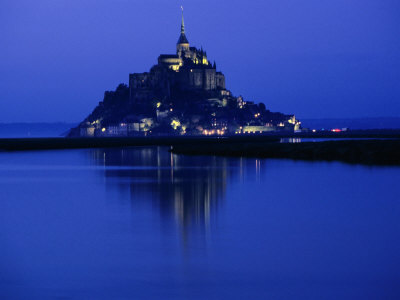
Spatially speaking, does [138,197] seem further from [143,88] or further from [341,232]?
[143,88]

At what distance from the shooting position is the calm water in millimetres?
9695

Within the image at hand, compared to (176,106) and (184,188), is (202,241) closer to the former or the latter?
(184,188)

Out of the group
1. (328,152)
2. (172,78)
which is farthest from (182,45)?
(328,152)

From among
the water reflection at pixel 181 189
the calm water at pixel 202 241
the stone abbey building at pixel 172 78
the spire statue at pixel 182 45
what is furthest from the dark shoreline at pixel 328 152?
the spire statue at pixel 182 45

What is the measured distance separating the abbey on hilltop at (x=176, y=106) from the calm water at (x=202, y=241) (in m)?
133

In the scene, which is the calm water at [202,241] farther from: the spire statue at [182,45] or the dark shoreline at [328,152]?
the spire statue at [182,45]

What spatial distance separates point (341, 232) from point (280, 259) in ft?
11.3

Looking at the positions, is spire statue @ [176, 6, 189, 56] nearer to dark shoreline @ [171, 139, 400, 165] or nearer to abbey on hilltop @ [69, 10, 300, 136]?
abbey on hilltop @ [69, 10, 300, 136]

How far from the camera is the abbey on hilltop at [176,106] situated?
159000 millimetres

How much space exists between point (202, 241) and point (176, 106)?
14753 cm

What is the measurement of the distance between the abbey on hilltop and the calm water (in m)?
133

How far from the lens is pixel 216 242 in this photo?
1324cm

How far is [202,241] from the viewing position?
13320 mm

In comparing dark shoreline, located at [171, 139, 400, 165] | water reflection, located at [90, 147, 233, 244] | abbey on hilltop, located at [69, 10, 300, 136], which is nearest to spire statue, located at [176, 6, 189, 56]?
abbey on hilltop, located at [69, 10, 300, 136]
